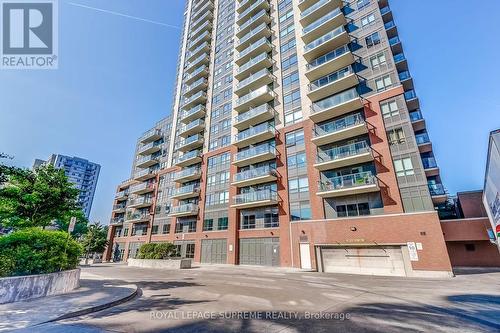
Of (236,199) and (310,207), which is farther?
(236,199)

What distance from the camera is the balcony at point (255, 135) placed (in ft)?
97.9

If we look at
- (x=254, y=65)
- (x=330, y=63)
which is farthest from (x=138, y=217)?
(x=330, y=63)

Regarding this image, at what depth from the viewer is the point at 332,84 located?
25.3 metres

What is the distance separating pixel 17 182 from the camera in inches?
587

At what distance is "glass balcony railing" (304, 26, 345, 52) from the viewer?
26234 millimetres

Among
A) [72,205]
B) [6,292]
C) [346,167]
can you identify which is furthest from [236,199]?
[6,292]

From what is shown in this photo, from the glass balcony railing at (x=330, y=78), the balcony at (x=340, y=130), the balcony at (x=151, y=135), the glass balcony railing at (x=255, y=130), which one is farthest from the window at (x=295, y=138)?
the balcony at (x=151, y=135)

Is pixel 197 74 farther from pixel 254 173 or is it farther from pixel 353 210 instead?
pixel 353 210

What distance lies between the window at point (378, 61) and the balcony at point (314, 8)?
10302 millimetres

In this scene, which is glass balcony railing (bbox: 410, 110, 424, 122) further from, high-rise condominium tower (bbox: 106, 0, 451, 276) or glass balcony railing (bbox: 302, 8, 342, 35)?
glass balcony railing (bbox: 302, 8, 342, 35)

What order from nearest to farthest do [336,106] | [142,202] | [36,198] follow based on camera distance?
1. [36,198]
2. [336,106]
3. [142,202]

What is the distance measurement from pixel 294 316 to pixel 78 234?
302ft

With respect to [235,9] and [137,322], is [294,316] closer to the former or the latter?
[137,322]

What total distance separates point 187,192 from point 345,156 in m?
24.8
